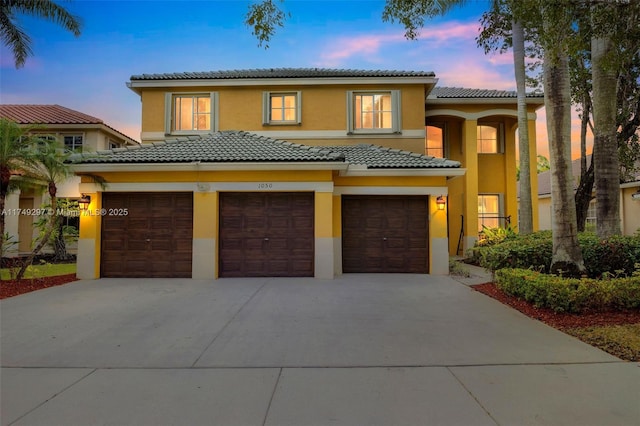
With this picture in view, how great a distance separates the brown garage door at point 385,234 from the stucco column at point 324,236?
1087 mm

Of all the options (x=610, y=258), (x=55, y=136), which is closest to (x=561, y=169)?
(x=610, y=258)

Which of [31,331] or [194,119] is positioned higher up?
[194,119]

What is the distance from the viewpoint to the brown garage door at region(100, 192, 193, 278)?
10.2 meters

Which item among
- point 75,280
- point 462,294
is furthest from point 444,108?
point 75,280

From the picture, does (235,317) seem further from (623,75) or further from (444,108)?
(623,75)

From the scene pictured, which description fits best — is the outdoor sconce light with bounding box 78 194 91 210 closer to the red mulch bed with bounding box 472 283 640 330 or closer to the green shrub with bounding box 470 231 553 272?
the green shrub with bounding box 470 231 553 272

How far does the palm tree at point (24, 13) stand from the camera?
1291 centimetres

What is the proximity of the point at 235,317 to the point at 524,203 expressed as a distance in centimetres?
1160

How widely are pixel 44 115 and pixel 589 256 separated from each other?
972 inches

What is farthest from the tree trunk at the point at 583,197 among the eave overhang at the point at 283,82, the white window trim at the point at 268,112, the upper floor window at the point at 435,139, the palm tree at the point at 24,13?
the palm tree at the point at 24,13

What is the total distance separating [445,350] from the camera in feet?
14.9

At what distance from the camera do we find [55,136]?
15969mm

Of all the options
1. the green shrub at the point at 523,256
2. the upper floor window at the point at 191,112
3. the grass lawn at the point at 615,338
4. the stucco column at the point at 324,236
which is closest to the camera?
the grass lawn at the point at 615,338

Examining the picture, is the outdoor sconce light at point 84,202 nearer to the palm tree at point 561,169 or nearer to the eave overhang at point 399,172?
the eave overhang at point 399,172
